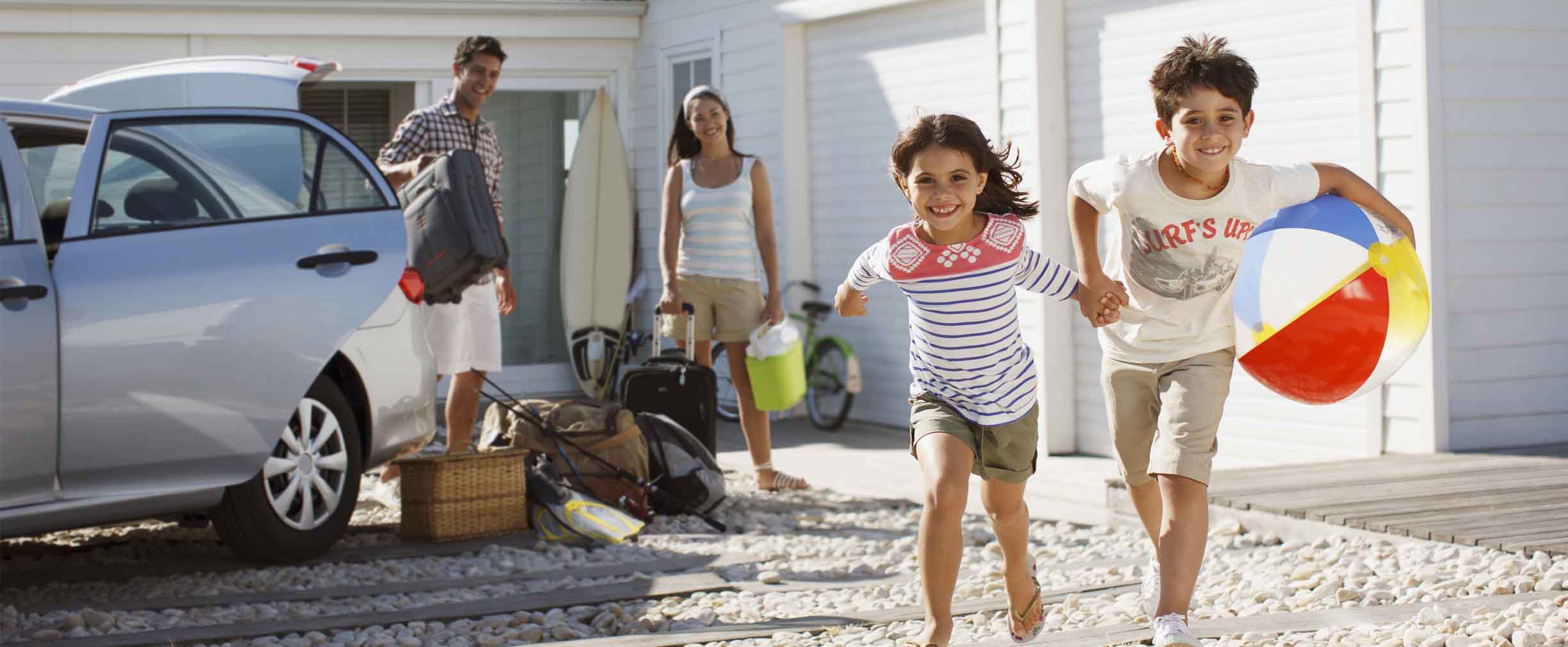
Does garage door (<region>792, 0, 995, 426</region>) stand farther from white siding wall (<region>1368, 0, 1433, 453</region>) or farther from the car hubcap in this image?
the car hubcap

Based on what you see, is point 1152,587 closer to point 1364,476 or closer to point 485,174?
point 1364,476

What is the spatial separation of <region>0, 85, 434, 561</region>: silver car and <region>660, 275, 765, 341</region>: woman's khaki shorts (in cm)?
155

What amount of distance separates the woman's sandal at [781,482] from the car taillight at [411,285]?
7.06 feet

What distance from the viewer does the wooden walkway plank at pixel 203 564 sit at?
18.6ft

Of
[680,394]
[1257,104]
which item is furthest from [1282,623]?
[1257,104]

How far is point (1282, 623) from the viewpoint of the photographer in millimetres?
4371

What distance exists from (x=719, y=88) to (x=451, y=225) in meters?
5.96

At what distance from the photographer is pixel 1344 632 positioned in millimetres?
4238

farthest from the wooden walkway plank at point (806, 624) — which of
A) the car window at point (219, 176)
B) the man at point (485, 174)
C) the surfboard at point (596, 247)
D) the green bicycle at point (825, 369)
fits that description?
the surfboard at point (596, 247)

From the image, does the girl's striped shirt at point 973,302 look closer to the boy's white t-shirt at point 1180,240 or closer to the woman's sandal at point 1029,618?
the boy's white t-shirt at point 1180,240

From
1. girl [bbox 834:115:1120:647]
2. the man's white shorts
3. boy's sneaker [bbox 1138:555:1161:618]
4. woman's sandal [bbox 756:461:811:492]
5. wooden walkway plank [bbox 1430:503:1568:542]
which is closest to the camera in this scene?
girl [bbox 834:115:1120:647]

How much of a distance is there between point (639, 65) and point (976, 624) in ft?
29.4

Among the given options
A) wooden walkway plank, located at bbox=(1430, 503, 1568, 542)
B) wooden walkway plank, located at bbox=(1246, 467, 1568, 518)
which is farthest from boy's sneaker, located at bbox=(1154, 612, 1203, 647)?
wooden walkway plank, located at bbox=(1246, 467, 1568, 518)

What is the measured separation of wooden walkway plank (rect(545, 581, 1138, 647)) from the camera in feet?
14.6
